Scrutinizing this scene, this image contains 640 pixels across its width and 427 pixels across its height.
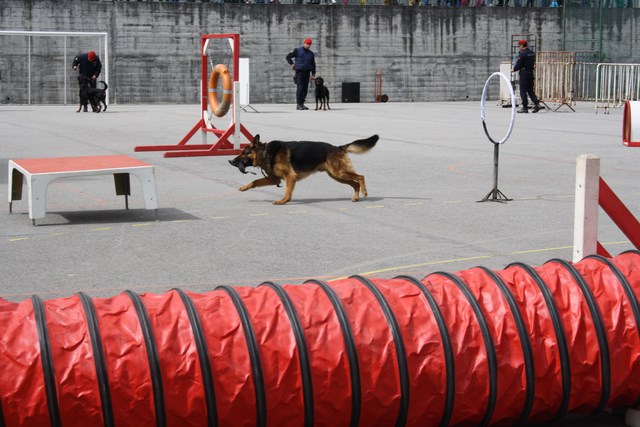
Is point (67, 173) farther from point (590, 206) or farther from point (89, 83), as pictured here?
point (89, 83)

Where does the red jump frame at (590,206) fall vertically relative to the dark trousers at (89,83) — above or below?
below

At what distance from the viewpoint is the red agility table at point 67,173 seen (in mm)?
10547

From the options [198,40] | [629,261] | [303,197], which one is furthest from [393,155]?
[198,40]

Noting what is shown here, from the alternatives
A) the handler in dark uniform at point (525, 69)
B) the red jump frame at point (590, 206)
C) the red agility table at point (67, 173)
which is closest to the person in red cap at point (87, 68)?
the handler in dark uniform at point (525, 69)

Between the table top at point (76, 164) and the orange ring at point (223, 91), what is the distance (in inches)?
236

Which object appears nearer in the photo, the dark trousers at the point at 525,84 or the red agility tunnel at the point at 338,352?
the red agility tunnel at the point at 338,352

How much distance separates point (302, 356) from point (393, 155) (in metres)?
13.6

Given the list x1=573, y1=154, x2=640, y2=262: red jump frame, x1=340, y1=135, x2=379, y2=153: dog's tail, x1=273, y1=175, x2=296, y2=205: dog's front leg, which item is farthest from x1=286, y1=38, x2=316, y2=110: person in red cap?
x1=573, y1=154, x2=640, y2=262: red jump frame

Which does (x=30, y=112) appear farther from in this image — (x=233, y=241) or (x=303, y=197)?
(x=233, y=241)

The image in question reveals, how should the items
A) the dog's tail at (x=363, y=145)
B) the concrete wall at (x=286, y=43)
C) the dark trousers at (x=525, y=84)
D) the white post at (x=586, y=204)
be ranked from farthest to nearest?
the concrete wall at (x=286, y=43)
the dark trousers at (x=525, y=84)
the dog's tail at (x=363, y=145)
the white post at (x=586, y=204)

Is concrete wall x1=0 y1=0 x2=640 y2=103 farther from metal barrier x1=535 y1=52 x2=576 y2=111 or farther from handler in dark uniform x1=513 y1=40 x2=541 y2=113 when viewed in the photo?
handler in dark uniform x1=513 y1=40 x2=541 y2=113

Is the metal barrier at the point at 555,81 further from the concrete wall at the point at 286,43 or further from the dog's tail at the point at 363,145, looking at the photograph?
the dog's tail at the point at 363,145

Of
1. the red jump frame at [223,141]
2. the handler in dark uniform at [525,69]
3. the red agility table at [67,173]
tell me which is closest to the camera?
the red agility table at [67,173]

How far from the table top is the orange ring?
6000 millimetres
